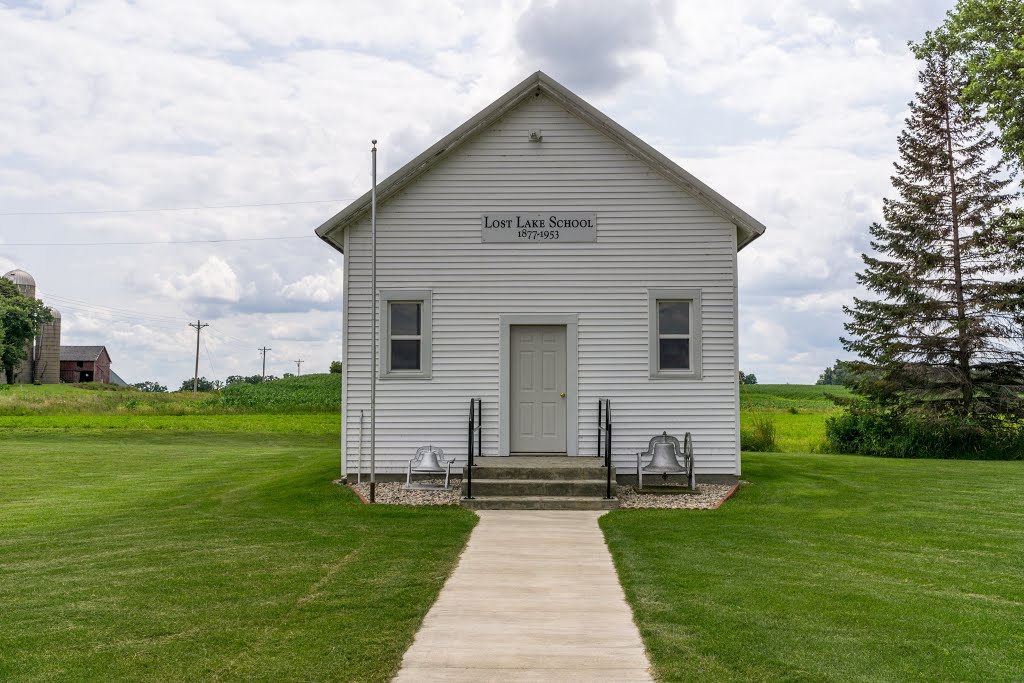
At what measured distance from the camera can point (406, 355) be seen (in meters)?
15.0

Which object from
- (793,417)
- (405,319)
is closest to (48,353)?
(793,417)

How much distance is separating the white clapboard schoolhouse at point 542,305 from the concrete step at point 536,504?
207cm

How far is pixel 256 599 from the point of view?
23.6ft

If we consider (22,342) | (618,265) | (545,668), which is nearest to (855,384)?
(618,265)

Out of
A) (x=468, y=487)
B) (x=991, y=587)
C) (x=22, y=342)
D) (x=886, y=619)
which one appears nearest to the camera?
(x=886, y=619)

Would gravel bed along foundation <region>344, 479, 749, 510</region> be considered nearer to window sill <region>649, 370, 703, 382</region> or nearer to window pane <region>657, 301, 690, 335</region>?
window sill <region>649, 370, 703, 382</region>

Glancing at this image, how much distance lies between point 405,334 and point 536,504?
3.93 m

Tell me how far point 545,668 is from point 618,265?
10081 millimetres

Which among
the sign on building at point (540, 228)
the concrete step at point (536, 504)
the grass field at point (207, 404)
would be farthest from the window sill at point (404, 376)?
the grass field at point (207, 404)

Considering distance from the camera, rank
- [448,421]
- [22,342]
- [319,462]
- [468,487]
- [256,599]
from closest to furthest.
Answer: [256,599], [468,487], [448,421], [319,462], [22,342]

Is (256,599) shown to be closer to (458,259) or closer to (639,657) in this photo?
(639,657)

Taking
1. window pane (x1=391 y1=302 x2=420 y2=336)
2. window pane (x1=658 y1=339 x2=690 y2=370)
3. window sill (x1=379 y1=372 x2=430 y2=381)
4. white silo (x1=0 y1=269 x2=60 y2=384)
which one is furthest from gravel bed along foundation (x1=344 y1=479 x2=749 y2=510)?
white silo (x1=0 y1=269 x2=60 y2=384)

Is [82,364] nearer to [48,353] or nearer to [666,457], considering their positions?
[48,353]

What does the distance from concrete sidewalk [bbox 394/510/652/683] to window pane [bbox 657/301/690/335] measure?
557cm
